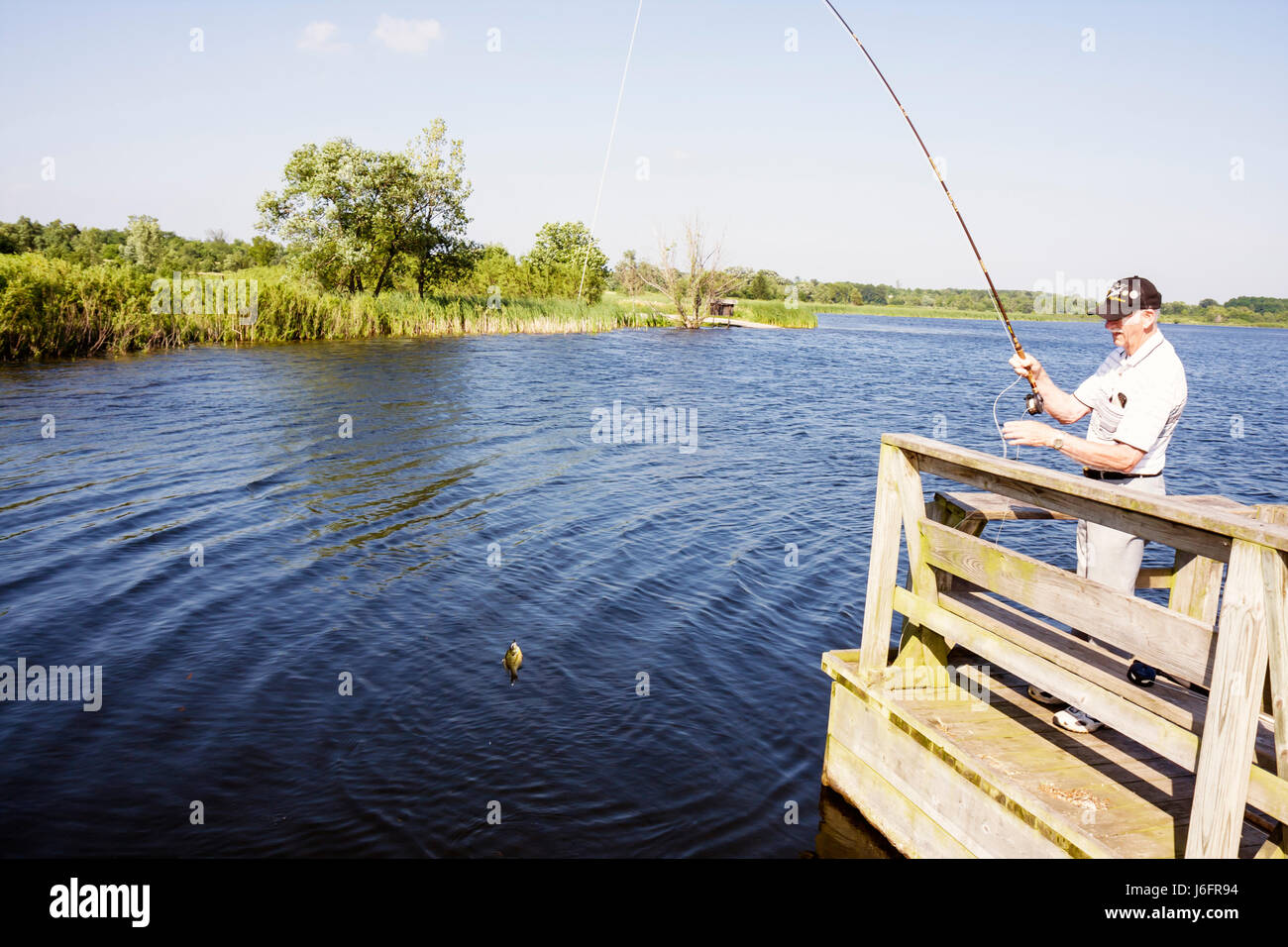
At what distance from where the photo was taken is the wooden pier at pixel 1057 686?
308 cm

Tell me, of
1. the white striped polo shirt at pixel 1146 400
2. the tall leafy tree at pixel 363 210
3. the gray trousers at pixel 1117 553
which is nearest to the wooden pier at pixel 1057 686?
the gray trousers at pixel 1117 553

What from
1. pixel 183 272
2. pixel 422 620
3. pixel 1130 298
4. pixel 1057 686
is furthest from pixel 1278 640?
pixel 183 272

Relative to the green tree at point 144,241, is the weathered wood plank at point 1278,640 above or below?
below

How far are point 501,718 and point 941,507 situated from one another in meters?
3.75

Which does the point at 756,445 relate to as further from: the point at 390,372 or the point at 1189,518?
the point at 1189,518

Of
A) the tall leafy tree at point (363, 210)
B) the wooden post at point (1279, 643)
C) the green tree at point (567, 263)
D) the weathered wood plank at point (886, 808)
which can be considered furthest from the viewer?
the green tree at point (567, 263)

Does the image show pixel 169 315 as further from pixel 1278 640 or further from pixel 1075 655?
pixel 1278 640

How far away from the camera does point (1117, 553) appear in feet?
15.4

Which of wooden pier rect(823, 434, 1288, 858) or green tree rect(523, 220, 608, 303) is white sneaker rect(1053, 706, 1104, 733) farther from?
green tree rect(523, 220, 608, 303)

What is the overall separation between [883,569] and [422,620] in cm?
518

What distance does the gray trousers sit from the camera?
15.3 feet

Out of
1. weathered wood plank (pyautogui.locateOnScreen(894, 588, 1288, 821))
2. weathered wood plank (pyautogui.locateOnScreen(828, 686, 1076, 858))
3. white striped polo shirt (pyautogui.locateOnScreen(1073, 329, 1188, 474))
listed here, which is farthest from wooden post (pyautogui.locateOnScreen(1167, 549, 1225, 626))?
weathered wood plank (pyautogui.locateOnScreen(828, 686, 1076, 858))

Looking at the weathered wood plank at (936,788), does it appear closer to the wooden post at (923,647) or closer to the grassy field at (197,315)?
A: the wooden post at (923,647)
